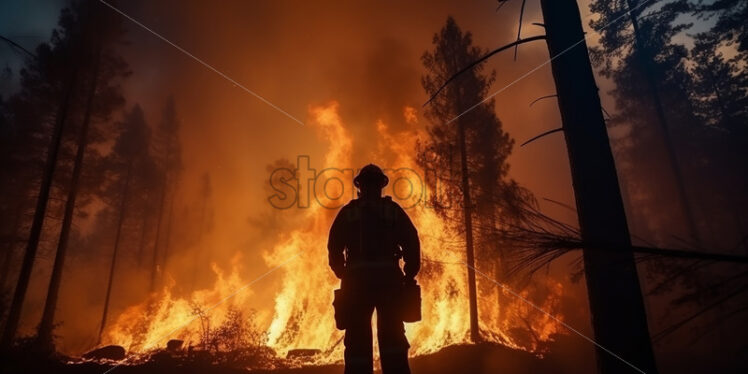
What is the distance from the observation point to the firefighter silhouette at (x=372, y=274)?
3826 millimetres

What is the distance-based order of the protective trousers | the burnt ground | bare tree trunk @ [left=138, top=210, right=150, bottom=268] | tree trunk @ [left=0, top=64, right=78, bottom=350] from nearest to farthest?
the protective trousers
the burnt ground
tree trunk @ [left=0, top=64, right=78, bottom=350]
bare tree trunk @ [left=138, top=210, right=150, bottom=268]

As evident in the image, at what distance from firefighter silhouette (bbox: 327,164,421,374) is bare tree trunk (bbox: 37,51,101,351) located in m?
16.1

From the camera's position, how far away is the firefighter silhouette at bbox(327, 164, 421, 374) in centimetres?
383

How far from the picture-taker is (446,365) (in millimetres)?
11578

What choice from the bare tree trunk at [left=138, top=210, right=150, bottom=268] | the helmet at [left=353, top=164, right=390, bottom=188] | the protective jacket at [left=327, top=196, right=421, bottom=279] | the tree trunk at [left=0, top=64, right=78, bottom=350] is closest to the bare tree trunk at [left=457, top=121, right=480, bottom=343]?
the helmet at [left=353, top=164, right=390, bottom=188]

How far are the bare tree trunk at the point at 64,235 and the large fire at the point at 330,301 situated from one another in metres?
3.80

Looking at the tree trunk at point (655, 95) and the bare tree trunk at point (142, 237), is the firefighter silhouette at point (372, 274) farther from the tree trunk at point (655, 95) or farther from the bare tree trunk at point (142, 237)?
the bare tree trunk at point (142, 237)

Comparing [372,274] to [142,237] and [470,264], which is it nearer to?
[470,264]

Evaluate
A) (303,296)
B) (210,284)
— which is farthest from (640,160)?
(210,284)

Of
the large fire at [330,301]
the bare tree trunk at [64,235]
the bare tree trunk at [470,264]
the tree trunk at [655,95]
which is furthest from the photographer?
the tree trunk at [655,95]

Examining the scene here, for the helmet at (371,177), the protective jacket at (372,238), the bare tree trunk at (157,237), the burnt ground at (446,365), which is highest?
the bare tree trunk at (157,237)

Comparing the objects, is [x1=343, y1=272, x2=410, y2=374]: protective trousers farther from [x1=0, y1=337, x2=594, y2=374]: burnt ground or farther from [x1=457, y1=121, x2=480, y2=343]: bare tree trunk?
[x1=457, y1=121, x2=480, y2=343]: bare tree trunk

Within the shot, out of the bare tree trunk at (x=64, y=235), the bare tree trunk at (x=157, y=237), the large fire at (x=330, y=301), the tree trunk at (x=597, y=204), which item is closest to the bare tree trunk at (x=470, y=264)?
the large fire at (x=330, y=301)

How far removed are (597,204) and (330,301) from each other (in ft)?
52.8
